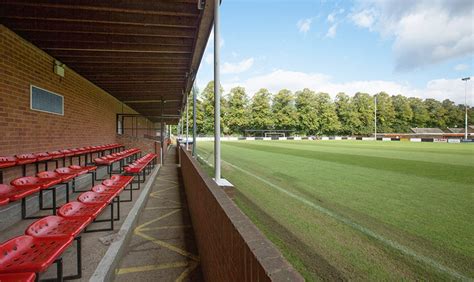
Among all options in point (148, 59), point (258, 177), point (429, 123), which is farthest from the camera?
point (429, 123)

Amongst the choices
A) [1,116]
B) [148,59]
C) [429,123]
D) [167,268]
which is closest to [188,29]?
[148,59]

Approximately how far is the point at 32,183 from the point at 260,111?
2642 inches

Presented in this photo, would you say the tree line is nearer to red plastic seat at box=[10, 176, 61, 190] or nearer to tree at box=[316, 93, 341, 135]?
tree at box=[316, 93, 341, 135]

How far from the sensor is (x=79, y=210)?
3.16 metres

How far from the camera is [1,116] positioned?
4.95 m

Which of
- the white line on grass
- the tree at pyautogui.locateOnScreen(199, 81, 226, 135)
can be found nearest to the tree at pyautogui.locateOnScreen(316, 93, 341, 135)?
the tree at pyautogui.locateOnScreen(199, 81, 226, 135)

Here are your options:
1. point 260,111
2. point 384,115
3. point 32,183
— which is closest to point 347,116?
point 384,115

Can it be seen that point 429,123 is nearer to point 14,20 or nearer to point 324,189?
point 324,189

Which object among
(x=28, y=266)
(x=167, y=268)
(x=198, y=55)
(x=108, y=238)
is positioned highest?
(x=198, y=55)

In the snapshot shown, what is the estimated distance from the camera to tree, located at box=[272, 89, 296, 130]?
70606 millimetres

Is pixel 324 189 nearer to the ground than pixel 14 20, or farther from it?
nearer to the ground

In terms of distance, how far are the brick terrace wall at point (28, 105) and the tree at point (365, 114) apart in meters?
79.0

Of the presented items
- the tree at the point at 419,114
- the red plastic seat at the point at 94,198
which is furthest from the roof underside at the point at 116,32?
the tree at the point at 419,114

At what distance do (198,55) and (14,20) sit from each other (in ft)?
11.8
